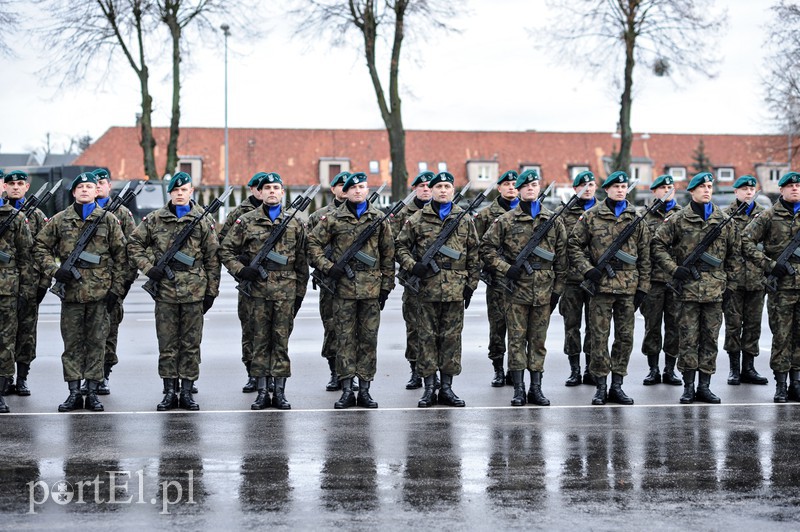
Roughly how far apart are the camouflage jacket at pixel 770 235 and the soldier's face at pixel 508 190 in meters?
2.25

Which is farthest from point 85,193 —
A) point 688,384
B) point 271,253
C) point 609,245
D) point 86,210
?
point 688,384

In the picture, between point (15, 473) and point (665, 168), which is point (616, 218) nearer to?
point (15, 473)

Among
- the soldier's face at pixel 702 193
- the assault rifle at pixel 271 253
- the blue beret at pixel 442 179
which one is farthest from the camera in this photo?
the soldier's face at pixel 702 193

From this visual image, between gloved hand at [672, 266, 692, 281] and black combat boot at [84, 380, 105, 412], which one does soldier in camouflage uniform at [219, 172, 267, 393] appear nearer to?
black combat boot at [84, 380, 105, 412]

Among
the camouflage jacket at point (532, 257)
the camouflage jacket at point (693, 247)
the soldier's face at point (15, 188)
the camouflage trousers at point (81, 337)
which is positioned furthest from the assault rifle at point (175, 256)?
the camouflage jacket at point (693, 247)

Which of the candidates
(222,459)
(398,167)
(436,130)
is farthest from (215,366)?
(436,130)

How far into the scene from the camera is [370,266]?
9.38 metres

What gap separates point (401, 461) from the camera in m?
7.23

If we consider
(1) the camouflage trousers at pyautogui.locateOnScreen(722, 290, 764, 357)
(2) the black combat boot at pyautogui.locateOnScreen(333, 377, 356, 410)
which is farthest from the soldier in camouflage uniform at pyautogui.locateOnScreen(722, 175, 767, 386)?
(2) the black combat boot at pyautogui.locateOnScreen(333, 377, 356, 410)

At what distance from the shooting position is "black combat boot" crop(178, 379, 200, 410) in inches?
362

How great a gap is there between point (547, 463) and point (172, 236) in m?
3.85

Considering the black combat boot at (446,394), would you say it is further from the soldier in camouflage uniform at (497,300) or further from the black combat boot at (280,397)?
the black combat boot at (280,397)

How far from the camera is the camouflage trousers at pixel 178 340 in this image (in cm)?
924

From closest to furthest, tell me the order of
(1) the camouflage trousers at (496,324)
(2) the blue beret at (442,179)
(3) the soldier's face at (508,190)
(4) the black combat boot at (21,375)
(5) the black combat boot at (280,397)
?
(5) the black combat boot at (280,397) → (2) the blue beret at (442,179) → (4) the black combat boot at (21,375) → (1) the camouflage trousers at (496,324) → (3) the soldier's face at (508,190)
